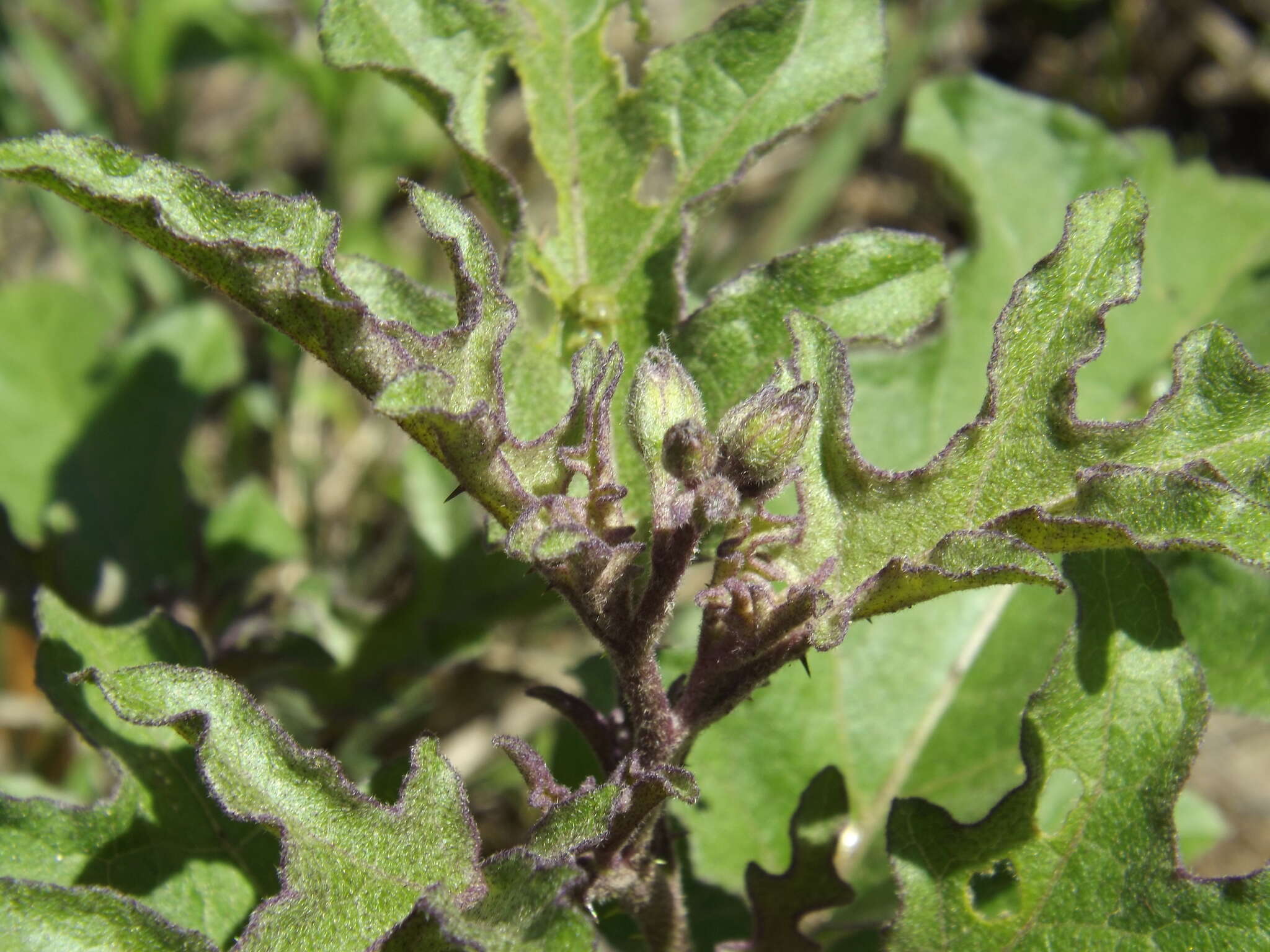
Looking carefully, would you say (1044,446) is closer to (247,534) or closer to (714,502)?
(714,502)

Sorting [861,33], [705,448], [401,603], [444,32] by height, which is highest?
[444,32]

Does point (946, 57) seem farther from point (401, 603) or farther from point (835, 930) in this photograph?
point (835, 930)

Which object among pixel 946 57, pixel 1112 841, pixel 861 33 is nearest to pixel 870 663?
pixel 1112 841

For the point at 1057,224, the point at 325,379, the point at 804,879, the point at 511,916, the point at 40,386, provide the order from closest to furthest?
the point at 511,916 < the point at 804,879 < the point at 1057,224 < the point at 40,386 < the point at 325,379

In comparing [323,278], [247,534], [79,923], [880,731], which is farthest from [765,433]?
[247,534]

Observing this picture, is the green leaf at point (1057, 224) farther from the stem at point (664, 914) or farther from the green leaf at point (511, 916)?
the green leaf at point (511, 916)

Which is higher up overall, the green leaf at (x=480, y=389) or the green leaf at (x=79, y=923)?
the green leaf at (x=480, y=389)

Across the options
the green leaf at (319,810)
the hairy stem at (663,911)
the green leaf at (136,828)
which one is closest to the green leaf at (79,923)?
the green leaf at (319,810)
